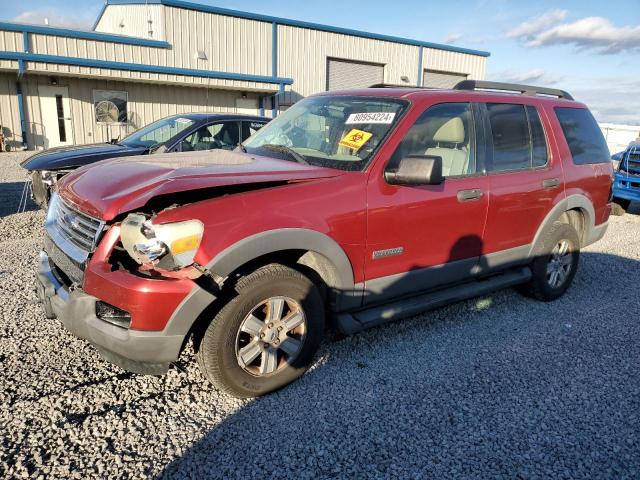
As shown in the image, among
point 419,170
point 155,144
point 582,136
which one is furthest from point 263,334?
point 155,144

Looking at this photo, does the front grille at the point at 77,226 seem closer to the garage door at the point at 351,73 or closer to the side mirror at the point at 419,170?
the side mirror at the point at 419,170

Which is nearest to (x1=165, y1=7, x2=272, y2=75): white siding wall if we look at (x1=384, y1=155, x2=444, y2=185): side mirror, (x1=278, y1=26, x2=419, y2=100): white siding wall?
(x1=278, y1=26, x2=419, y2=100): white siding wall

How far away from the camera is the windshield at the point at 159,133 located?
23.9 ft

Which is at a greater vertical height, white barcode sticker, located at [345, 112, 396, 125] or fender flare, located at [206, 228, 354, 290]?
white barcode sticker, located at [345, 112, 396, 125]

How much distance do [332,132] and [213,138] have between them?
3.99 meters

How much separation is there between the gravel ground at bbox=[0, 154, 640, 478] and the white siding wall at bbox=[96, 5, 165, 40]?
20587 millimetres

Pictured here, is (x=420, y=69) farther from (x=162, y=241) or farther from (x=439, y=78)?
(x=162, y=241)

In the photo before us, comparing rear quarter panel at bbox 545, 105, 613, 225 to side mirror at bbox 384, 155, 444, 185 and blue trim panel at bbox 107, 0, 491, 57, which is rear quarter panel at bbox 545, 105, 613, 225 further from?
blue trim panel at bbox 107, 0, 491, 57

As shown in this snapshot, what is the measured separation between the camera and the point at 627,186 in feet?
35.1

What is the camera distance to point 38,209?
847cm

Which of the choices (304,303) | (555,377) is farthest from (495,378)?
(304,303)

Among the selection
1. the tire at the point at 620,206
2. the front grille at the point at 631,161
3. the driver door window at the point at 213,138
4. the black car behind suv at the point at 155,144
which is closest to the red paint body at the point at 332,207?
the black car behind suv at the point at 155,144

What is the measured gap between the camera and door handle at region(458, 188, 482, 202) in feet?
12.6

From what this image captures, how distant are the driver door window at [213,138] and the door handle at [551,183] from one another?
4.15 metres
